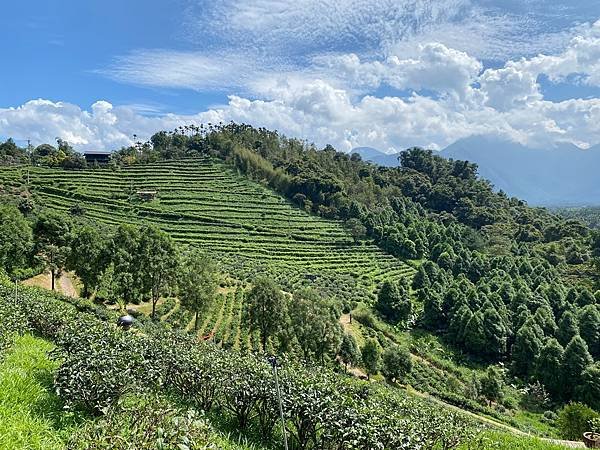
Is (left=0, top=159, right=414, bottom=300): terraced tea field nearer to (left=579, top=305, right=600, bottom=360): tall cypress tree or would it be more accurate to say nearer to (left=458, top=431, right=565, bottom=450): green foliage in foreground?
(left=579, top=305, right=600, bottom=360): tall cypress tree

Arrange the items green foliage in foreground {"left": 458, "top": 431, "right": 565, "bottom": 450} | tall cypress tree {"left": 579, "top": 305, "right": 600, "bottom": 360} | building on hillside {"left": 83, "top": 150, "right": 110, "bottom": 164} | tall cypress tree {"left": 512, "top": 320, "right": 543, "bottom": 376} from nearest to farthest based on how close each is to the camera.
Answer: green foliage in foreground {"left": 458, "top": 431, "right": 565, "bottom": 450}, tall cypress tree {"left": 512, "top": 320, "right": 543, "bottom": 376}, tall cypress tree {"left": 579, "top": 305, "right": 600, "bottom": 360}, building on hillside {"left": 83, "top": 150, "right": 110, "bottom": 164}

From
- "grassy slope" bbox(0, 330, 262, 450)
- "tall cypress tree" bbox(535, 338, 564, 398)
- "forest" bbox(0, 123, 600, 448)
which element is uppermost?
"grassy slope" bbox(0, 330, 262, 450)

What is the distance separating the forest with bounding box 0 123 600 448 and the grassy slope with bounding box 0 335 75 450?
0.40m

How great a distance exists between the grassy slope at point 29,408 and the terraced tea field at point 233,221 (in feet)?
114

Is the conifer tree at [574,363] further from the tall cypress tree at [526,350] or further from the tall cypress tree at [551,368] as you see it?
the tall cypress tree at [526,350]

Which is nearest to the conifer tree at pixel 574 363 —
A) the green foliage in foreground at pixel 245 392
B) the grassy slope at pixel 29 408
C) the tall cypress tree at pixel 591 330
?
the tall cypress tree at pixel 591 330

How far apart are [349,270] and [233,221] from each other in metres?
19.8

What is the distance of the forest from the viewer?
28.4 metres

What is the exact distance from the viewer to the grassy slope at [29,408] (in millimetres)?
5230

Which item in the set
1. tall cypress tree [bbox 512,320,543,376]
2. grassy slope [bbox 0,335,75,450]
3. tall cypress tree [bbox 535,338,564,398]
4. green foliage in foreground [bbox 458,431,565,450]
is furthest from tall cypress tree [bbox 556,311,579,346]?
grassy slope [bbox 0,335,75,450]

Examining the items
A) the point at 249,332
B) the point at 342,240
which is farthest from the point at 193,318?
the point at 342,240

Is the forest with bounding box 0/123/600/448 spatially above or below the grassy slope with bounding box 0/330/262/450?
below

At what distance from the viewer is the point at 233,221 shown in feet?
211

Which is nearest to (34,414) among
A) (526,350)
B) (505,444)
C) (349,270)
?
A: (505,444)
